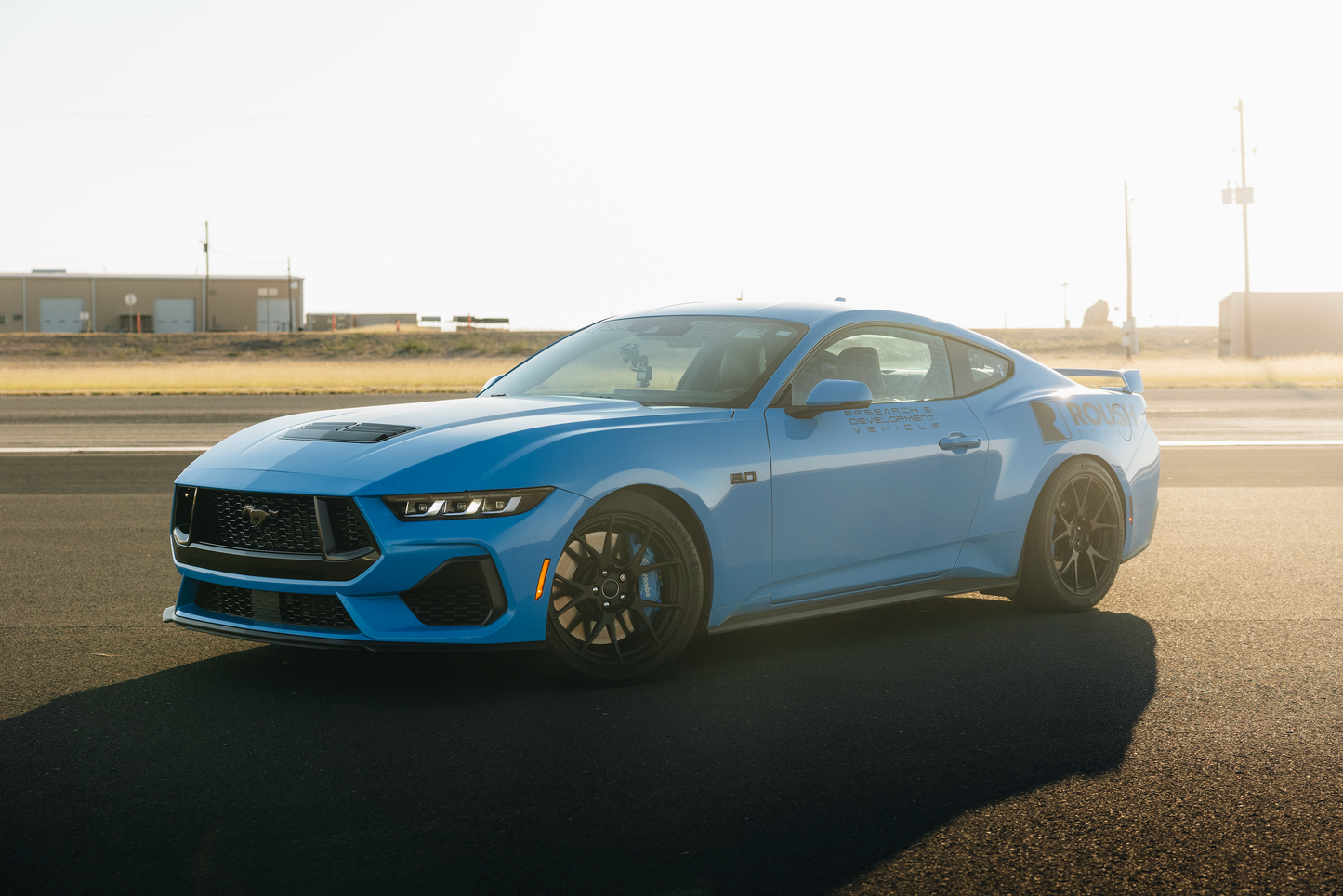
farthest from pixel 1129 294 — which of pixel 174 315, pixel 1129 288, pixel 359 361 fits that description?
pixel 174 315

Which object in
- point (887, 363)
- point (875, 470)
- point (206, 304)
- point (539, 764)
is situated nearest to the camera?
point (539, 764)

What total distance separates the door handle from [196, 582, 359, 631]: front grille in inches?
104

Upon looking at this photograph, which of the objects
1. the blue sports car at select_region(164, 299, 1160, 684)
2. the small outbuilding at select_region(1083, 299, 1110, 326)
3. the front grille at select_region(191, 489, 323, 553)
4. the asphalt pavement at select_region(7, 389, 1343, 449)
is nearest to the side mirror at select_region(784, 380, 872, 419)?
the blue sports car at select_region(164, 299, 1160, 684)

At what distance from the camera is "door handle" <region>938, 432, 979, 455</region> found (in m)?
5.46

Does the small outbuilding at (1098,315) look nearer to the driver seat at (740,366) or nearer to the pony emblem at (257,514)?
the driver seat at (740,366)

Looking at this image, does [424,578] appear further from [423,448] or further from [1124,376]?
[1124,376]

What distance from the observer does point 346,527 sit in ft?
13.8

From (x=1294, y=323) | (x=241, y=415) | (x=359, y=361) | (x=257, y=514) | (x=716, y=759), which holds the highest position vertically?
(x=1294, y=323)

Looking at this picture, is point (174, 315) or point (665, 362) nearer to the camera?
point (665, 362)

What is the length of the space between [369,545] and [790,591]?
1.69 m

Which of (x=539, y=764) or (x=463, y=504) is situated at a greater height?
(x=463, y=504)

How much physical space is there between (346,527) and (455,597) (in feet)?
1.42

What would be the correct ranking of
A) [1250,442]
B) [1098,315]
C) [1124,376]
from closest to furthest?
[1124,376] < [1250,442] < [1098,315]

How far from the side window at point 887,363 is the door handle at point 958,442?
222 millimetres
